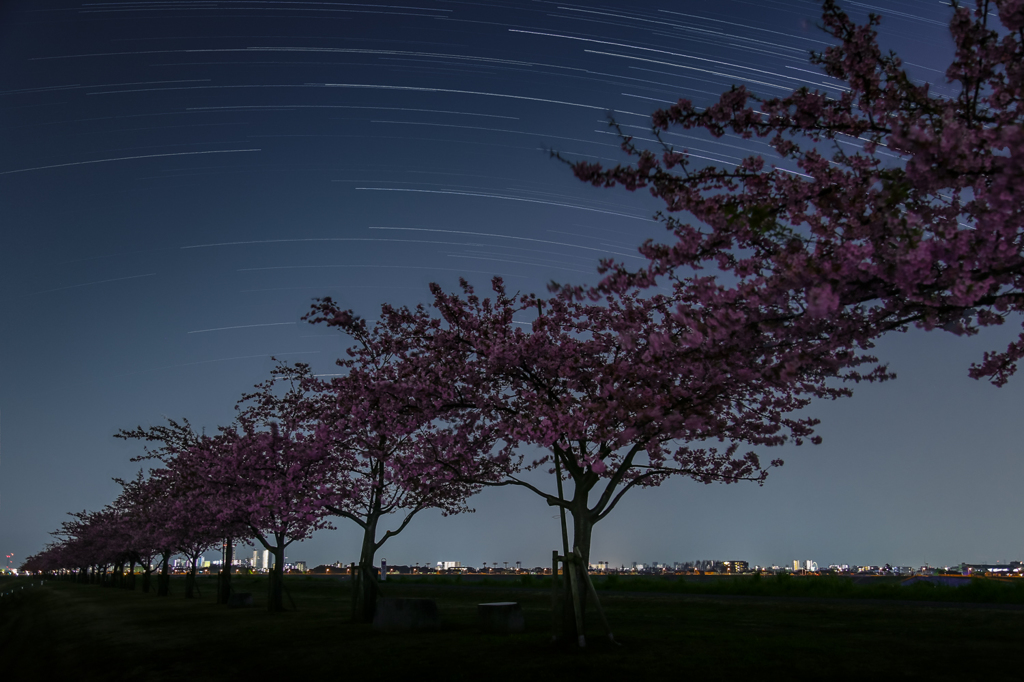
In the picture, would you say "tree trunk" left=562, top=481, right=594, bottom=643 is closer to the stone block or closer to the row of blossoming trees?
the row of blossoming trees

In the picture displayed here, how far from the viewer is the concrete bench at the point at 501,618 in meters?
17.3

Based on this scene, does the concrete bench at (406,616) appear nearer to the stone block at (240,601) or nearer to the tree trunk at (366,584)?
the tree trunk at (366,584)

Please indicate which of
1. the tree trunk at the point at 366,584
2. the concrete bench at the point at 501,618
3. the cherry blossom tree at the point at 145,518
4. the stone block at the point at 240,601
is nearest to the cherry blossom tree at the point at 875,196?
the concrete bench at the point at 501,618

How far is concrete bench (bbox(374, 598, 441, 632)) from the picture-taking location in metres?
18.1

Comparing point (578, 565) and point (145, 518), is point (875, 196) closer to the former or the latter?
point (578, 565)

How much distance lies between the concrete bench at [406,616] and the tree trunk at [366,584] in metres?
2.55

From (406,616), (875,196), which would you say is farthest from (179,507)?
(875,196)

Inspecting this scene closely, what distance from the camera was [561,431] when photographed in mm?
12250

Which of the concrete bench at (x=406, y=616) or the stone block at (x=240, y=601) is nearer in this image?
the concrete bench at (x=406, y=616)

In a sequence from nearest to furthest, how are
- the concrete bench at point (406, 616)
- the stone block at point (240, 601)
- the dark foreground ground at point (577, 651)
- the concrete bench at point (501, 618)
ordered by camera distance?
the dark foreground ground at point (577, 651) → the concrete bench at point (501, 618) → the concrete bench at point (406, 616) → the stone block at point (240, 601)

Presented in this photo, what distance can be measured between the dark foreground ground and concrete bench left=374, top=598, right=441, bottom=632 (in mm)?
494

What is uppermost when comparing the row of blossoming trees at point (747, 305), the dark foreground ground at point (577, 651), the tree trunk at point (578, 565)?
the row of blossoming trees at point (747, 305)

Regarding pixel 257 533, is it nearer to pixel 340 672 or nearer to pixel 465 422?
pixel 465 422

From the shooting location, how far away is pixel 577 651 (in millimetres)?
13250
